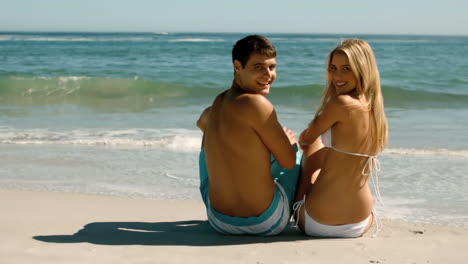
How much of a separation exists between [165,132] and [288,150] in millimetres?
5060

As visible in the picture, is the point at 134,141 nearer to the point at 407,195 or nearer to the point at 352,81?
the point at 407,195

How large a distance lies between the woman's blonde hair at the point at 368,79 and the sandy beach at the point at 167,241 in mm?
623

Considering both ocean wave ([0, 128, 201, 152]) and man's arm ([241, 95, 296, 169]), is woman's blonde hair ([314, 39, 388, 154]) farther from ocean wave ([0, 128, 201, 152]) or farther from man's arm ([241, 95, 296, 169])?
ocean wave ([0, 128, 201, 152])

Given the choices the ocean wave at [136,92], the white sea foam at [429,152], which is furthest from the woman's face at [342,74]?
the ocean wave at [136,92]

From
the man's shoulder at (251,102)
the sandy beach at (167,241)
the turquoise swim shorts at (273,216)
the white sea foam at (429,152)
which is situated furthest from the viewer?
the white sea foam at (429,152)

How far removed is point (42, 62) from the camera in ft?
74.2

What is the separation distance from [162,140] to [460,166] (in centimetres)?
356

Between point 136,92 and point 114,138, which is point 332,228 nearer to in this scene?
point 114,138

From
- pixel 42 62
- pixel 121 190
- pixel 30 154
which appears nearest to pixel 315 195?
pixel 121 190

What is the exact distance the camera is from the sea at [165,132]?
514cm

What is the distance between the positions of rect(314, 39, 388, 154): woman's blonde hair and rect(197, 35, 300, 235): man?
39cm

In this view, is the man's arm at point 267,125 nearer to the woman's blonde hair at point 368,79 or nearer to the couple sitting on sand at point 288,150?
the couple sitting on sand at point 288,150

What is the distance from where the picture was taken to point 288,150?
3.29 metres

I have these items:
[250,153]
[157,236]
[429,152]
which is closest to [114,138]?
[429,152]
